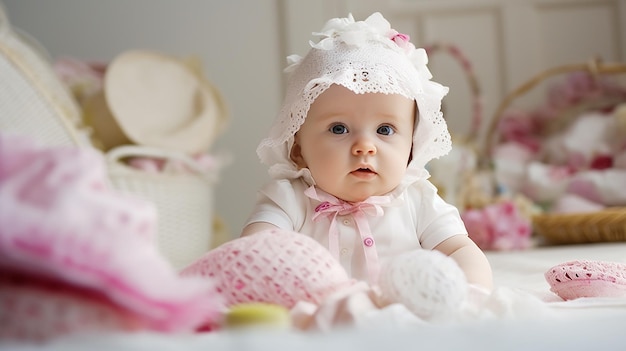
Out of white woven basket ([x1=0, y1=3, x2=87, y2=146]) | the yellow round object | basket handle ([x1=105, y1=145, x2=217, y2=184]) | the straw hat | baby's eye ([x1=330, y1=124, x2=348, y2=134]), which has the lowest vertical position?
basket handle ([x1=105, y1=145, x2=217, y2=184])

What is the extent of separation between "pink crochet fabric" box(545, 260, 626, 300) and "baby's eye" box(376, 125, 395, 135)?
0.38 meters

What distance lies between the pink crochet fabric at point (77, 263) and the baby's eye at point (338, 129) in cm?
73

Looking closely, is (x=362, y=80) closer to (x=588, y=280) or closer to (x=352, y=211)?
(x=352, y=211)

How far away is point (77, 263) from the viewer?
0.76 meters

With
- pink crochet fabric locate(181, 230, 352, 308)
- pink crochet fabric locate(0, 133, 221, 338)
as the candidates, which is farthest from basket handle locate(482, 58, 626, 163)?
pink crochet fabric locate(0, 133, 221, 338)

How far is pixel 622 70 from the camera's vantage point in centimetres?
328

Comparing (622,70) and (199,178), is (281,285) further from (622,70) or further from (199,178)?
(622,70)

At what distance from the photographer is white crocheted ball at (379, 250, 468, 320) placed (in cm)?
97

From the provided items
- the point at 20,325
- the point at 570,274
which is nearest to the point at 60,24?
the point at 570,274

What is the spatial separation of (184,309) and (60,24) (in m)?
3.16

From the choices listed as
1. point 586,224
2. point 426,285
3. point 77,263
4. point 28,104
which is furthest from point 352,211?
point 586,224

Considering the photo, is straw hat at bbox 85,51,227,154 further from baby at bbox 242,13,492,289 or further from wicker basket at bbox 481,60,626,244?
baby at bbox 242,13,492,289

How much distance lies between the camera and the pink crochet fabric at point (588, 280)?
133cm

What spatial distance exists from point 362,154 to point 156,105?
1.68 meters
